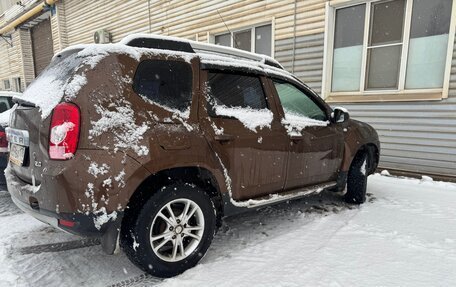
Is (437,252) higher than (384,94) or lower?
lower

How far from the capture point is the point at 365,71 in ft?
21.2

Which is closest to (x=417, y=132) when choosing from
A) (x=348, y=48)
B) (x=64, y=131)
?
(x=348, y=48)

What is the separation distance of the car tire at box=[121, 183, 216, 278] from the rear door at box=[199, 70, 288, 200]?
0.38 m

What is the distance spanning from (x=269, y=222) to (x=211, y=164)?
1395 mm

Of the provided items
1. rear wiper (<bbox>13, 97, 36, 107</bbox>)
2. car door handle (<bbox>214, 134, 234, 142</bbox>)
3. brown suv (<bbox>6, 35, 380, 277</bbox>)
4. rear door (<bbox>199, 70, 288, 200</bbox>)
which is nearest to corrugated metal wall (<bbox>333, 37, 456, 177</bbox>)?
brown suv (<bbox>6, 35, 380, 277</bbox>)

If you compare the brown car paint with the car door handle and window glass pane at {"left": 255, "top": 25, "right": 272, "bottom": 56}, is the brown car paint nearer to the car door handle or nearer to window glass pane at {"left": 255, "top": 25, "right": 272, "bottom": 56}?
the car door handle

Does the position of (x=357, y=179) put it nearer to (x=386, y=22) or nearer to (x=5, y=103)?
(x=386, y=22)

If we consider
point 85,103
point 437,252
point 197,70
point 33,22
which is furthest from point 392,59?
point 33,22

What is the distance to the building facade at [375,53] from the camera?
18.2ft

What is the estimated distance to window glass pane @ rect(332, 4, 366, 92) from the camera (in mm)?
6480

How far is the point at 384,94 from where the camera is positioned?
613cm

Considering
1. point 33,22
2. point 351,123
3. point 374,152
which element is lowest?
point 374,152

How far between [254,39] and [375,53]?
10.6 feet

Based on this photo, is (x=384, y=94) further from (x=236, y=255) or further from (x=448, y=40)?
(x=236, y=255)
